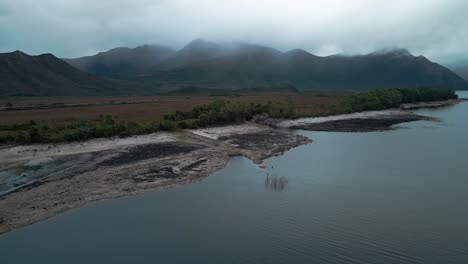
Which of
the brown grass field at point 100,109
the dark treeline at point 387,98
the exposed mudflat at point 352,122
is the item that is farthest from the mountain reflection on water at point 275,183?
the dark treeline at point 387,98

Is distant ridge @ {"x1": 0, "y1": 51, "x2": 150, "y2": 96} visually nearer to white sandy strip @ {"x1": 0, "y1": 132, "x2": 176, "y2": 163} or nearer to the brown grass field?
the brown grass field

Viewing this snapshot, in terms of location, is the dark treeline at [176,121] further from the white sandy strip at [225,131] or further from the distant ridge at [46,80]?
the distant ridge at [46,80]

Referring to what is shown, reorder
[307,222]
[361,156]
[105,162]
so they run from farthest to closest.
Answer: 1. [361,156]
2. [105,162]
3. [307,222]

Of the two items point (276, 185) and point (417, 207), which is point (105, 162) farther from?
point (417, 207)

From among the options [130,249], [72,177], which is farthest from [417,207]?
[72,177]

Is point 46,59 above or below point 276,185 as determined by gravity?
above
